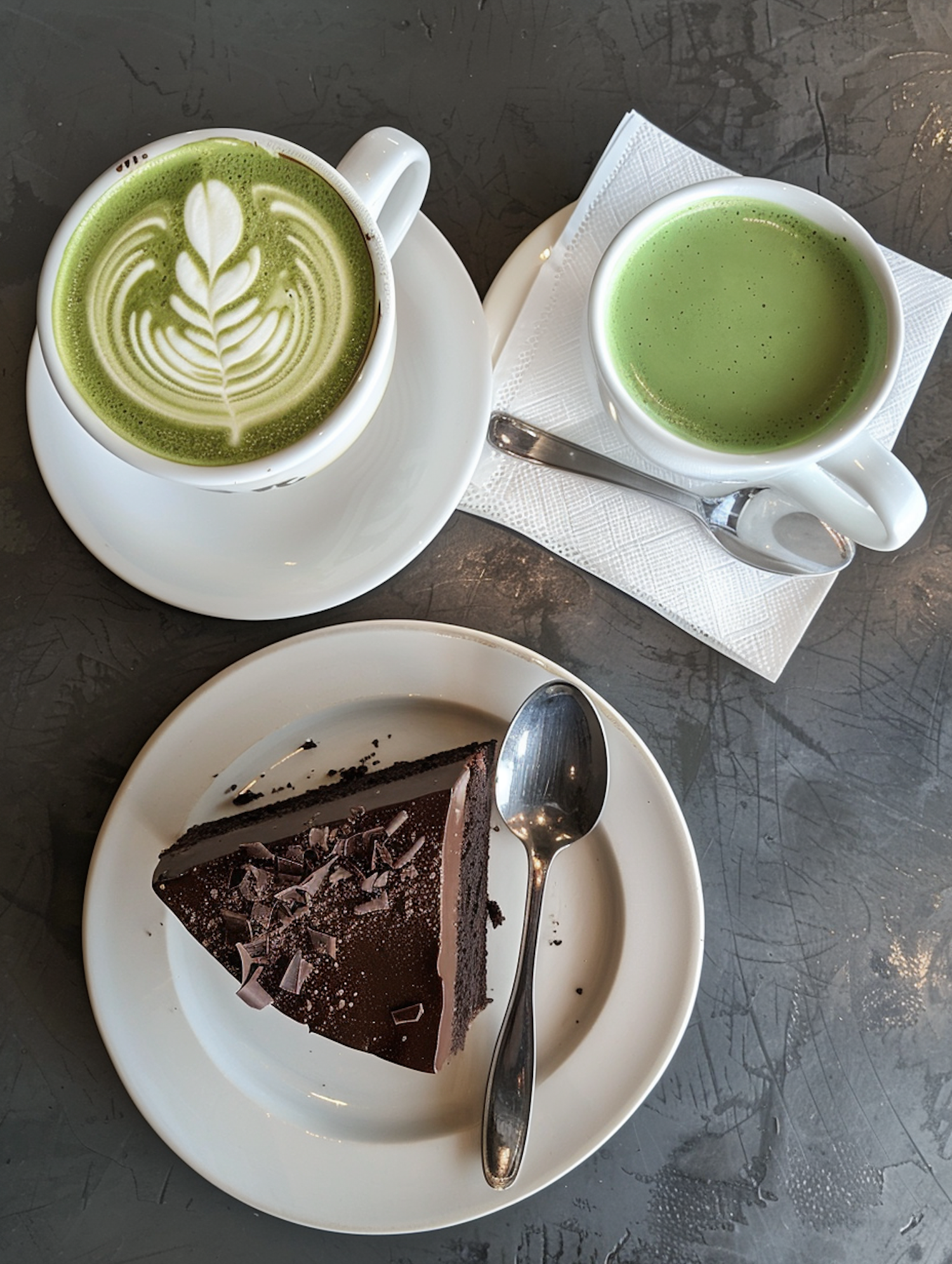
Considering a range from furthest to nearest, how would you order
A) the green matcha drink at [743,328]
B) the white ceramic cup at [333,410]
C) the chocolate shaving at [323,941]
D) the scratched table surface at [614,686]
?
the scratched table surface at [614,686] < the chocolate shaving at [323,941] < the green matcha drink at [743,328] < the white ceramic cup at [333,410]

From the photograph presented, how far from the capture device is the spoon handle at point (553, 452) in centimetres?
133

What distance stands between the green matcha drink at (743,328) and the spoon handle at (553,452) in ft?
0.55

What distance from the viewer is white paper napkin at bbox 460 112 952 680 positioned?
1307 millimetres

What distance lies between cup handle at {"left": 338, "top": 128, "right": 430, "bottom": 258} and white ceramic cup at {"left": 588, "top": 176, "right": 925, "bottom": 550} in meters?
0.26

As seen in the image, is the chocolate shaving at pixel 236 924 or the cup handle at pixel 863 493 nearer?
the cup handle at pixel 863 493

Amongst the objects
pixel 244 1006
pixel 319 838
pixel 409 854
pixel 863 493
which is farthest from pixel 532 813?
pixel 863 493

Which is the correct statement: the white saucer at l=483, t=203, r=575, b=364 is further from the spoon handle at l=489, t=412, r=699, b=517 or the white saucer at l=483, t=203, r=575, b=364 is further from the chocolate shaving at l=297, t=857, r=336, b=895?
the chocolate shaving at l=297, t=857, r=336, b=895

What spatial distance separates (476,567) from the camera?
57.2 inches

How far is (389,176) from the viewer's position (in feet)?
3.56

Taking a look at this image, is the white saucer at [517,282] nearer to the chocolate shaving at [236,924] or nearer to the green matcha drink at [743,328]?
the green matcha drink at [743,328]

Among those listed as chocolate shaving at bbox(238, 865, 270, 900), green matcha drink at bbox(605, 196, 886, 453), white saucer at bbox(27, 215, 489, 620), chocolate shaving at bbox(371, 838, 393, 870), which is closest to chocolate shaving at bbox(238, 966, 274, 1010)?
chocolate shaving at bbox(238, 865, 270, 900)

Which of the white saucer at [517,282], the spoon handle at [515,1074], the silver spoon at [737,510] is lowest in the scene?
the spoon handle at [515,1074]

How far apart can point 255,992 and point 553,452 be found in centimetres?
90

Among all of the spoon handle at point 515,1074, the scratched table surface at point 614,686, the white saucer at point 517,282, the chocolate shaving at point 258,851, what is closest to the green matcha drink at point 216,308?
the white saucer at point 517,282
